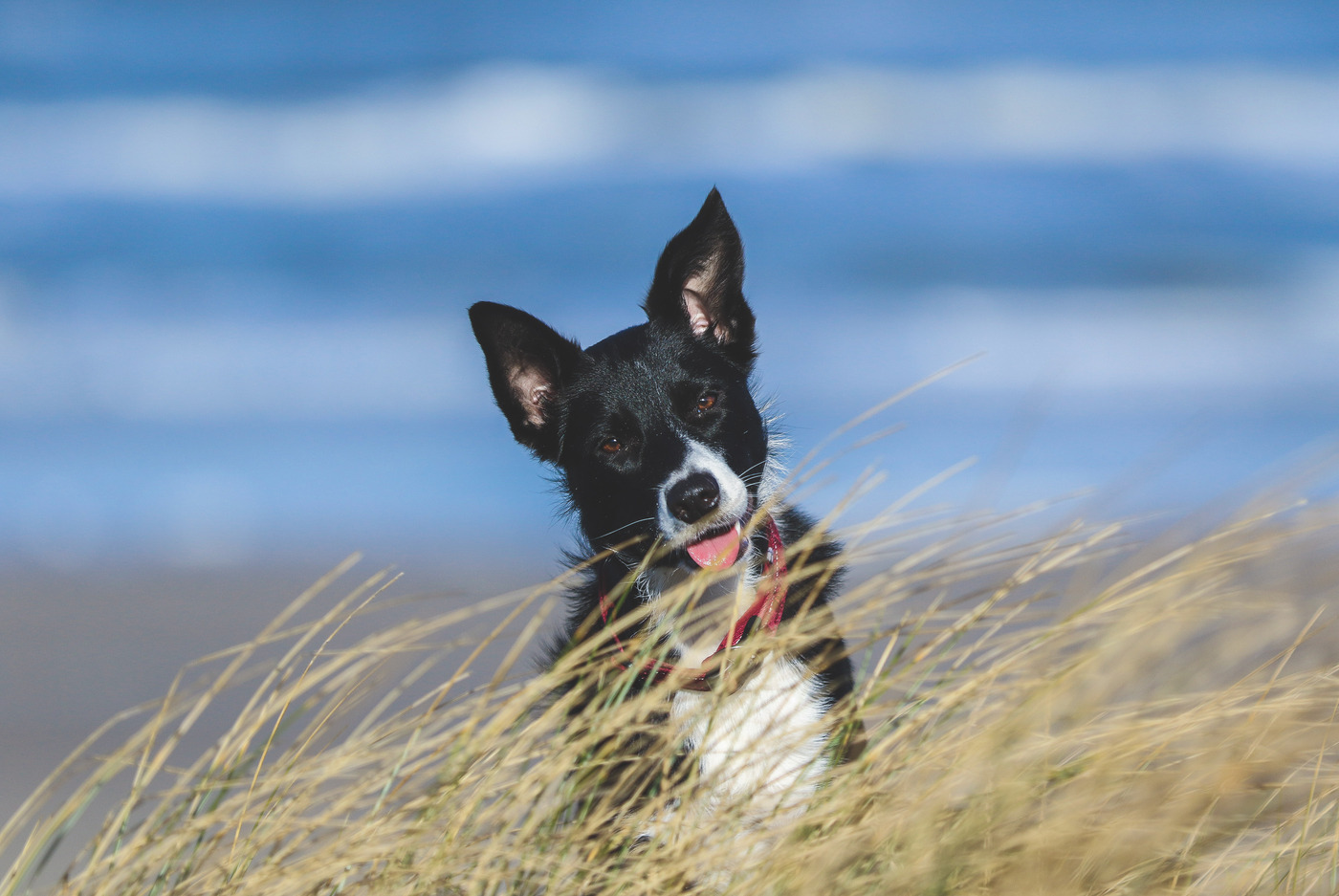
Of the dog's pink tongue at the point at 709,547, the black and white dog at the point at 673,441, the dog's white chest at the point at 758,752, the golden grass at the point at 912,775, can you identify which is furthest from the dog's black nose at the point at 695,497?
the golden grass at the point at 912,775

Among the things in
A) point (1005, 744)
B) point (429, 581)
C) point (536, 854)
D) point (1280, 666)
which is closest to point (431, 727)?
point (536, 854)

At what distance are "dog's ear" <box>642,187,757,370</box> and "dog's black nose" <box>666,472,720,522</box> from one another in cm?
83

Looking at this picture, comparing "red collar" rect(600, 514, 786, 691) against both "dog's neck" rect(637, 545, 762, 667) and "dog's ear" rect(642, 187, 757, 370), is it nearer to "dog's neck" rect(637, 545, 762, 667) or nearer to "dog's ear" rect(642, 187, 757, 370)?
"dog's neck" rect(637, 545, 762, 667)

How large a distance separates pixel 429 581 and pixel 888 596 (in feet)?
35.1

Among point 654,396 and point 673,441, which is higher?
point 654,396

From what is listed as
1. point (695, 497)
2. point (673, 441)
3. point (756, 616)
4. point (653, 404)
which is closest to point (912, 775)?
point (756, 616)

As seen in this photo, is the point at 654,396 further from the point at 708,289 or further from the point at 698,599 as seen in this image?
the point at 698,599

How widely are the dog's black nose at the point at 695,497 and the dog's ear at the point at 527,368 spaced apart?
0.87 meters

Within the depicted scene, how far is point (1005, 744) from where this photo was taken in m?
1.96

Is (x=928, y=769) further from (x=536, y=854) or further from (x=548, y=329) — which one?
(x=548, y=329)

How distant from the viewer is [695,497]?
3.23 metres

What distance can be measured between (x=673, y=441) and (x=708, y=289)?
2.18ft

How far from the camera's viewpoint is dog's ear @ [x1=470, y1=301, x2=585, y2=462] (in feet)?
12.0

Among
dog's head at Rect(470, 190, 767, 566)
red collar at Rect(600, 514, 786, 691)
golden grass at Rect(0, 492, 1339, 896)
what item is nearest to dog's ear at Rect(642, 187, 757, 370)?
dog's head at Rect(470, 190, 767, 566)
